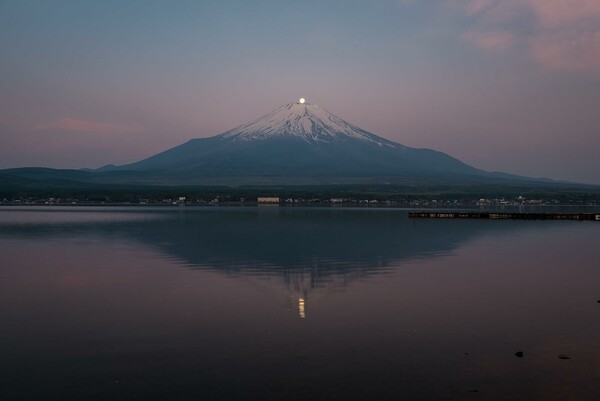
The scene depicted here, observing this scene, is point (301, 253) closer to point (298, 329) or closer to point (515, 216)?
point (298, 329)

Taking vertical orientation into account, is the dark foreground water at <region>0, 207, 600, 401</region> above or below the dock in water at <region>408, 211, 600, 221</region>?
above

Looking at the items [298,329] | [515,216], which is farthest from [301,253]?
[515,216]

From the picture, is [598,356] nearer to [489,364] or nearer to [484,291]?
[489,364]

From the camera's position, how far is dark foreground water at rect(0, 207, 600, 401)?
11.5 meters

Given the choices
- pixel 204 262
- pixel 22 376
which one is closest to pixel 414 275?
pixel 204 262

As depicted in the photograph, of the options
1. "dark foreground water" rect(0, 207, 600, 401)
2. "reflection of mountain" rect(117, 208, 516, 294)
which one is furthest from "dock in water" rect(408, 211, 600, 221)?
"dark foreground water" rect(0, 207, 600, 401)

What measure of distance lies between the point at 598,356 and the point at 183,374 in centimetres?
918

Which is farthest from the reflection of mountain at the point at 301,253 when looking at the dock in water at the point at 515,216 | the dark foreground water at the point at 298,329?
the dock in water at the point at 515,216

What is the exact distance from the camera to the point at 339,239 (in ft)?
160

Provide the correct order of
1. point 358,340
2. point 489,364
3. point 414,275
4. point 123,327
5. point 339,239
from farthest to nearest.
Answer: point 339,239
point 414,275
point 123,327
point 358,340
point 489,364

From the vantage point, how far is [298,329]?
16109 mm

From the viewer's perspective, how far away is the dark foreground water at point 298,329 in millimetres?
11539

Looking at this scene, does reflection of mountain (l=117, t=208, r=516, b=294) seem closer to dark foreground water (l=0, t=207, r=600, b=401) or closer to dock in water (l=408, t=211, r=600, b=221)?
dark foreground water (l=0, t=207, r=600, b=401)

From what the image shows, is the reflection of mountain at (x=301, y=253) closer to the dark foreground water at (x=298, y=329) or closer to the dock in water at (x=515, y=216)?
the dark foreground water at (x=298, y=329)
